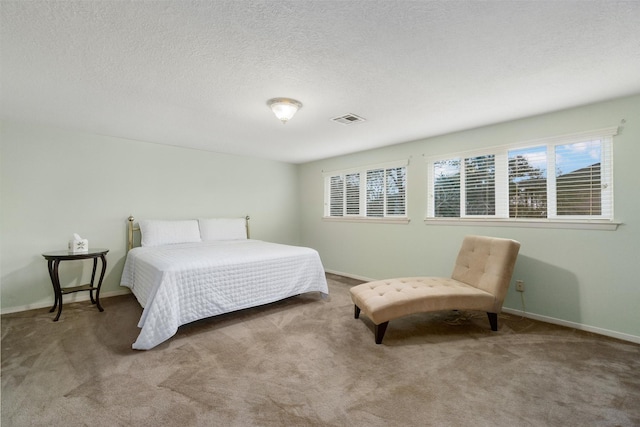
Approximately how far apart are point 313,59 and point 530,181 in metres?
2.76

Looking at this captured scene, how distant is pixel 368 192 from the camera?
4809 millimetres

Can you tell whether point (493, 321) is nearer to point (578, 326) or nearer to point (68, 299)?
point (578, 326)

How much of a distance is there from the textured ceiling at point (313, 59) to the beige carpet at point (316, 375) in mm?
2200

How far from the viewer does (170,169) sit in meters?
4.40

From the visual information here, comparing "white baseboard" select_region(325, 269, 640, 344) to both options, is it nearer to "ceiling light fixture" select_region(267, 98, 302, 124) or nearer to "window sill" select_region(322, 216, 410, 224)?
"window sill" select_region(322, 216, 410, 224)

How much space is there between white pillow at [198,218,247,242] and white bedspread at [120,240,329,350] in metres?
0.60

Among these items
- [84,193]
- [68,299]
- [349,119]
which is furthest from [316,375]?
[84,193]

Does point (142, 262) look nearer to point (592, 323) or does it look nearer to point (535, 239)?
point (535, 239)

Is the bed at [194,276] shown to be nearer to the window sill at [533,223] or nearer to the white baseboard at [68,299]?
the white baseboard at [68,299]

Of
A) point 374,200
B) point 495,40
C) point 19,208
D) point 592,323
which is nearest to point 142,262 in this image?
point 19,208

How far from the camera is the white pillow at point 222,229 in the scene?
4.50 metres

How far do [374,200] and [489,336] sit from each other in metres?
2.57

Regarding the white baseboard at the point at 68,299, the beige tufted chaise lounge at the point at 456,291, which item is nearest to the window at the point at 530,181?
the beige tufted chaise lounge at the point at 456,291

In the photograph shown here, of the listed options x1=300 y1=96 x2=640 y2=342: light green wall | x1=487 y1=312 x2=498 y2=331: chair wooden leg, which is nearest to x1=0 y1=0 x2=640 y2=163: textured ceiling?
x1=300 y1=96 x2=640 y2=342: light green wall
